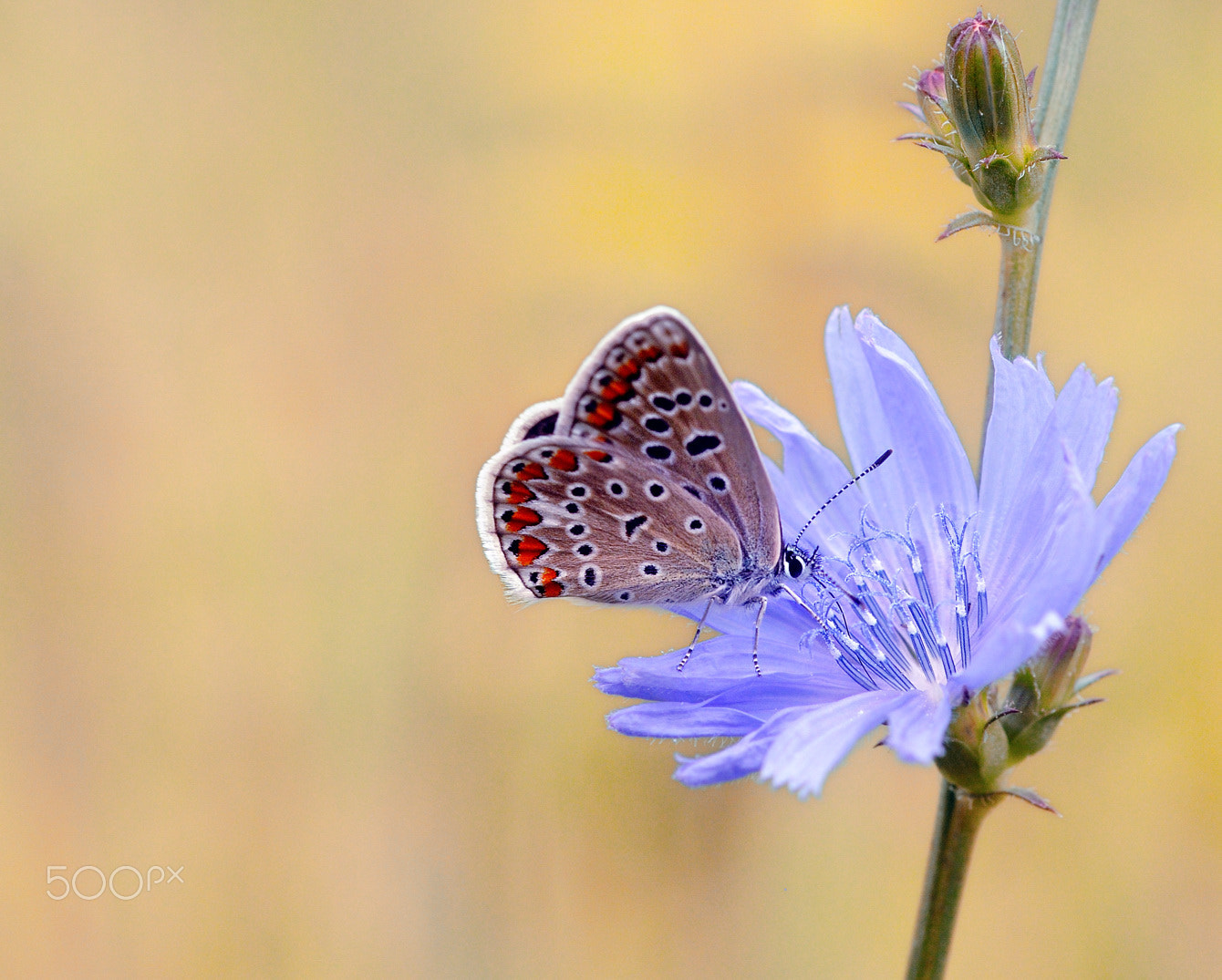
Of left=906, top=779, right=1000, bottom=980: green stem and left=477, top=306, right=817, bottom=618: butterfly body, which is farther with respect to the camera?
left=477, top=306, right=817, bottom=618: butterfly body

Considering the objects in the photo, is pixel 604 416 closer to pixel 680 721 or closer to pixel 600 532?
pixel 600 532

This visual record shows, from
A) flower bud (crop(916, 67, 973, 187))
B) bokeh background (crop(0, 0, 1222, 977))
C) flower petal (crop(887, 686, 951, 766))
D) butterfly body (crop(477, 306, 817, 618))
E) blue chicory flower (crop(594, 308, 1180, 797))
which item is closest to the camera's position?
flower petal (crop(887, 686, 951, 766))

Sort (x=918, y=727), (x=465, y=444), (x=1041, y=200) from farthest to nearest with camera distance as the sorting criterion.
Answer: (x=465, y=444), (x=1041, y=200), (x=918, y=727)

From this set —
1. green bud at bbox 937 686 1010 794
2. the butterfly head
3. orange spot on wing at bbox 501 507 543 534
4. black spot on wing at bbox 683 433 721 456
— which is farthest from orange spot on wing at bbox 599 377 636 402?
green bud at bbox 937 686 1010 794

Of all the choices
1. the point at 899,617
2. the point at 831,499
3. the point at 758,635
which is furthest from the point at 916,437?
the point at 758,635

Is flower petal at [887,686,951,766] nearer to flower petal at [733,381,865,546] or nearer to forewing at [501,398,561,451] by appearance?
flower petal at [733,381,865,546]

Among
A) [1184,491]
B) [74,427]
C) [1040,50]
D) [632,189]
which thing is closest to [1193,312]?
[1184,491]
